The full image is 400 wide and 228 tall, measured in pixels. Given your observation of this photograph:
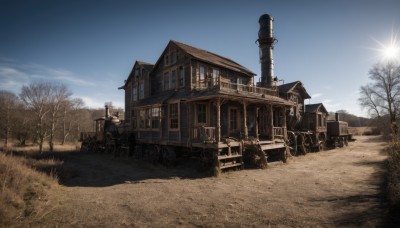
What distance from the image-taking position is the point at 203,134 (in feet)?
43.7

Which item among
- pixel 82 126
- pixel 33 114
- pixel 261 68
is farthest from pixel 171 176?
pixel 82 126

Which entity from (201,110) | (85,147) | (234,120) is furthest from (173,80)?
(85,147)

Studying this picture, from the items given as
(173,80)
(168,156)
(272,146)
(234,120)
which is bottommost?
(168,156)

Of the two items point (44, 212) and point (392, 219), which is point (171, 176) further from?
point (392, 219)

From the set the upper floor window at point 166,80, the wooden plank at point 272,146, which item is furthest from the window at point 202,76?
the wooden plank at point 272,146

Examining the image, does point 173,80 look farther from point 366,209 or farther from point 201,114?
point 366,209

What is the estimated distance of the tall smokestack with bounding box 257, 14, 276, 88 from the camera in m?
24.6

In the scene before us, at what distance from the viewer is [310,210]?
7.02 metres

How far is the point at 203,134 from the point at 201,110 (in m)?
3.30

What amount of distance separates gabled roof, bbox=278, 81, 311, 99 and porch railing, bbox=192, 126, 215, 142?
16.0 meters

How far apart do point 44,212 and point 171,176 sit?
6682mm

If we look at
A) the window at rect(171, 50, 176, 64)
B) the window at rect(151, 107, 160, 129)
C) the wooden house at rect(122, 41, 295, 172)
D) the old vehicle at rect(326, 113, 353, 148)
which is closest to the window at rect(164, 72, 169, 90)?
the wooden house at rect(122, 41, 295, 172)

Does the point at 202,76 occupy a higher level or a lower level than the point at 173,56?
lower

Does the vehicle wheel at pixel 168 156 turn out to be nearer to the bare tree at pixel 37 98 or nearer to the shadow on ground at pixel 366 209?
the shadow on ground at pixel 366 209
